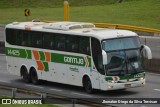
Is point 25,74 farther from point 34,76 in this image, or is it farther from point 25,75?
point 34,76

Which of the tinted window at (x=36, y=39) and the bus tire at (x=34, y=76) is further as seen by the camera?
the bus tire at (x=34, y=76)

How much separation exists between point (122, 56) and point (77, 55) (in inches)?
94.2

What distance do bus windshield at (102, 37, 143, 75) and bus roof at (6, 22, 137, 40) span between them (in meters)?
0.29

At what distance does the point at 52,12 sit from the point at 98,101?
168 feet

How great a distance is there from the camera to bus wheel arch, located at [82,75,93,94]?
24938 millimetres

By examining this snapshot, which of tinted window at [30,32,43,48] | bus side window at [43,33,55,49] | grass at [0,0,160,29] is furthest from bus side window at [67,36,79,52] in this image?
grass at [0,0,160,29]

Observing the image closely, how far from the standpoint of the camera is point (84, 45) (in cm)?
2520

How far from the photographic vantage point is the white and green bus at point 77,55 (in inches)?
945

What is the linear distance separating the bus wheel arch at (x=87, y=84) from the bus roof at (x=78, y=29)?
190 cm

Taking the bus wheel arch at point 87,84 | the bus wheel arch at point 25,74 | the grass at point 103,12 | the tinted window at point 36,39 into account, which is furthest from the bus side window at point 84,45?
the grass at point 103,12

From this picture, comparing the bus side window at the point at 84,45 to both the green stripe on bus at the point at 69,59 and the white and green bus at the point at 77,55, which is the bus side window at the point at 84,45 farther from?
the green stripe on bus at the point at 69,59

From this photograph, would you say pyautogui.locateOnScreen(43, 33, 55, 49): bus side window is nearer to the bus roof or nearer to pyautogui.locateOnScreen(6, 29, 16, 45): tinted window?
the bus roof

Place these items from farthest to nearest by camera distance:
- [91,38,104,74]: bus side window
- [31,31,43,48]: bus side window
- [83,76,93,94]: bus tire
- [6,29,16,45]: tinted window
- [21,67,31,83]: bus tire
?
[6,29,16,45]: tinted window, [21,67,31,83]: bus tire, [31,31,43,48]: bus side window, [83,76,93,94]: bus tire, [91,38,104,74]: bus side window

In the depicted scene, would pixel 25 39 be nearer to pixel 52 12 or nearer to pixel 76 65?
pixel 76 65
